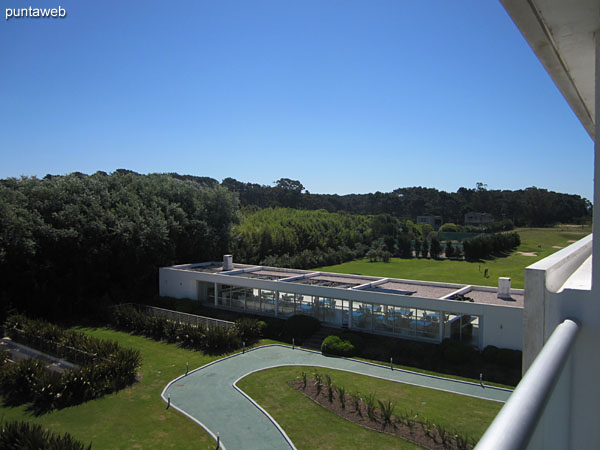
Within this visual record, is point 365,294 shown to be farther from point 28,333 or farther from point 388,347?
point 28,333

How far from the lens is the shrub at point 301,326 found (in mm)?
22047

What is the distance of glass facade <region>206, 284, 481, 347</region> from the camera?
20203 mm

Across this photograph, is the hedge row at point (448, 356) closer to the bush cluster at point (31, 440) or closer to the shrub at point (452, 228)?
the bush cluster at point (31, 440)

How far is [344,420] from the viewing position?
1366cm

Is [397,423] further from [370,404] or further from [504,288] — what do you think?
[504,288]

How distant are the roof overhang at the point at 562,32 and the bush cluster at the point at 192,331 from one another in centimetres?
1982

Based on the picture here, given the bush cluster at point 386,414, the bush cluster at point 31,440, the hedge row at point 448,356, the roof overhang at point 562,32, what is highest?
the roof overhang at point 562,32

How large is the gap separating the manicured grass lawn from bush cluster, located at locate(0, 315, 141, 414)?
0.46m

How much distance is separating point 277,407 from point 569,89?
13.9m

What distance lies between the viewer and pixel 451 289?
918 inches

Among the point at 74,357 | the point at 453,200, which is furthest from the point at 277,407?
the point at 453,200

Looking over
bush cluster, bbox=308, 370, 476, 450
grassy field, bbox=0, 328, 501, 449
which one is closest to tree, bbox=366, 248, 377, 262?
grassy field, bbox=0, 328, 501, 449

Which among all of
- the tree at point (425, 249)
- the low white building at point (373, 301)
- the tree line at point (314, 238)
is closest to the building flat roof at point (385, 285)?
the low white building at point (373, 301)

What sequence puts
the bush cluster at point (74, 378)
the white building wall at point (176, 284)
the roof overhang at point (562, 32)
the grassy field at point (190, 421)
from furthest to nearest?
the white building wall at point (176, 284)
the bush cluster at point (74, 378)
the grassy field at point (190, 421)
the roof overhang at point (562, 32)
